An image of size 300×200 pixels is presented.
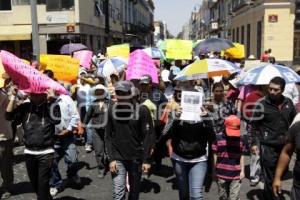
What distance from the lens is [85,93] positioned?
972 cm

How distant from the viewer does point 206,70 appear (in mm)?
8352

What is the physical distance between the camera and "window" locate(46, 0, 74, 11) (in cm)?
2714

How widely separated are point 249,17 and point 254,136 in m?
31.1

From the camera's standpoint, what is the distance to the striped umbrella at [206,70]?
838 cm

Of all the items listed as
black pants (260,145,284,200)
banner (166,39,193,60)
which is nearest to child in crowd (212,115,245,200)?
black pants (260,145,284,200)

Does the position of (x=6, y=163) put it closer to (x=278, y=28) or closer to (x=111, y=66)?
(x=111, y=66)

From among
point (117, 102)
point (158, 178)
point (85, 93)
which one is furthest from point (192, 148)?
point (85, 93)

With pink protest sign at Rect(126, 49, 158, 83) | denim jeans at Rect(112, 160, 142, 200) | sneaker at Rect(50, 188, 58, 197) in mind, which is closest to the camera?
denim jeans at Rect(112, 160, 142, 200)

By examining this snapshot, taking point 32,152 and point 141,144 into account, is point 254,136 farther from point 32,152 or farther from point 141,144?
point 32,152

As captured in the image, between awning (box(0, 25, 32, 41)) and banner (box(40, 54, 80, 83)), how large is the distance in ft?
57.4

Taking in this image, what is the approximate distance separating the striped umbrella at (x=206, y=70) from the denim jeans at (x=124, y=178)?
3.22 meters

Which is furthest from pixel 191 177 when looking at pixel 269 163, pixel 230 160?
pixel 269 163

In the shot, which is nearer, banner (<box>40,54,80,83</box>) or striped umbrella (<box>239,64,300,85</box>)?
striped umbrella (<box>239,64,300,85</box>)

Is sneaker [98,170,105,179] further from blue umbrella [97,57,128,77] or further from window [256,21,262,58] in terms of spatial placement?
window [256,21,262,58]
